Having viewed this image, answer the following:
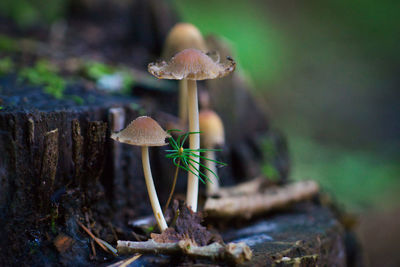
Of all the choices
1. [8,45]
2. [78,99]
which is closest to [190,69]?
[78,99]

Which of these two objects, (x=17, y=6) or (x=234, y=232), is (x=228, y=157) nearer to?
(x=234, y=232)

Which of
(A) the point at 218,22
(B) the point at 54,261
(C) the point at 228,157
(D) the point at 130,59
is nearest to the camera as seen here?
(B) the point at 54,261

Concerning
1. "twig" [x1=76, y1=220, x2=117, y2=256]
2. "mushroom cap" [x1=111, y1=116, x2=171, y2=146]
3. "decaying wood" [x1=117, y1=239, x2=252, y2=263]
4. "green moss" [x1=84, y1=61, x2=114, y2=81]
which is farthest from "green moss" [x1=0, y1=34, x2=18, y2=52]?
"decaying wood" [x1=117, y1=239, x2=252, y2=263]

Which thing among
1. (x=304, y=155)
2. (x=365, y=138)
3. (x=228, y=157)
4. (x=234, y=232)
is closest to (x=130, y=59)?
(x=228, y=157)

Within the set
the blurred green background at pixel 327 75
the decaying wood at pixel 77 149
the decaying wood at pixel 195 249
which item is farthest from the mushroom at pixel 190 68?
the blurred green background at pixel 327 75

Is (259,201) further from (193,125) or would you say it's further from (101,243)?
(101,243)

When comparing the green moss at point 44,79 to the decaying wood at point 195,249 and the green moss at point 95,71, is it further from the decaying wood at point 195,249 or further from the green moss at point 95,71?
the decaying wood at point 195,249

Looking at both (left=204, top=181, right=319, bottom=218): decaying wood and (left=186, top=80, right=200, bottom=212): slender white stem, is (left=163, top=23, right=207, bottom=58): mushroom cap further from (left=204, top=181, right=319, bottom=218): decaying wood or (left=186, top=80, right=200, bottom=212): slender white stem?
(left=204, top=181, right=319, bottom=218): decaying wood
